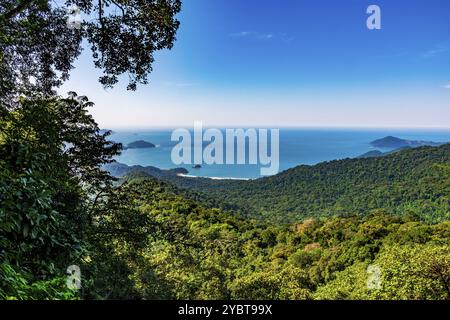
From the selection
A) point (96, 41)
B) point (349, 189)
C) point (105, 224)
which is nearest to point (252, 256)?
Answer: point (105, 224)

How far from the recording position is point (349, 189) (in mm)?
52281

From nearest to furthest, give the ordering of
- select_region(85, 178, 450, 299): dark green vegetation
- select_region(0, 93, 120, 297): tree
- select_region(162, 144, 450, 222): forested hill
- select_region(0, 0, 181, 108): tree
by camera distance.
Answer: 1. select_region(0, 93, 120, 297): tree
2. select_region(0, 0, 181, 108): tree
3. select_region(85, 178, 450, 299): dark green vegetation
4. select_region(162, 144, 450, 222): forested hill

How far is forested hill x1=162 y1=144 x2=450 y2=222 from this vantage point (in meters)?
40.1

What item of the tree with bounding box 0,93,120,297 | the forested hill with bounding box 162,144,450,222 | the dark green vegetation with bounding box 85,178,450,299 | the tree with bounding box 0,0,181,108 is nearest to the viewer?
the tree with bounding box 0,93,120,297

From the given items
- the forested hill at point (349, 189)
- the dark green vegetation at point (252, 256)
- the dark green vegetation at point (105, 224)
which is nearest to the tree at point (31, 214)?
the dark green vegetation at point (105, 224)

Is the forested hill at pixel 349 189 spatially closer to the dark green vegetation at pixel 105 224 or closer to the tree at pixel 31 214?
the dark green vegetation at pixel 105 224

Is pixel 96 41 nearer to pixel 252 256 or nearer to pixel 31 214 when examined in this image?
pixel 31 214

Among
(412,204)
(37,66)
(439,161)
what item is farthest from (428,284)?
(439,161)

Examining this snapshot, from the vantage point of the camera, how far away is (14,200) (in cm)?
171

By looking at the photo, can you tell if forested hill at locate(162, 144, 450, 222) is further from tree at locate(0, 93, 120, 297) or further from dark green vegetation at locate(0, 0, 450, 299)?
tree at locate(0, 93, 120, 297)

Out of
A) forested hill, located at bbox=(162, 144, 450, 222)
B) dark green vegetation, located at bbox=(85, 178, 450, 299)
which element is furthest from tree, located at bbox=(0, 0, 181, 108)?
forested hill, located at bbox=(162, 144, 450, 222)

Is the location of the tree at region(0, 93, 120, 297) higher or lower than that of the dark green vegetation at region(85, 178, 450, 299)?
higher
